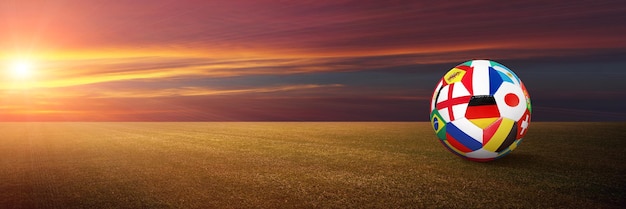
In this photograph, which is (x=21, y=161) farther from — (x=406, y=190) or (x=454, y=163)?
(x=454, y=163)

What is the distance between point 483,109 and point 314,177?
10.3 ft

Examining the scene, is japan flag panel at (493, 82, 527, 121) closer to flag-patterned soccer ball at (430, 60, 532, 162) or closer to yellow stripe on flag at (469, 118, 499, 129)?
flag-patterned soccer ball at (430, 60, 532, 162)

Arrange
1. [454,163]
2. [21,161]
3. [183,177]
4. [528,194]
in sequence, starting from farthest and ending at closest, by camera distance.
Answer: [21,161], [454,163], [183,177], [528,194]

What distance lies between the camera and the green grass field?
18.6ft

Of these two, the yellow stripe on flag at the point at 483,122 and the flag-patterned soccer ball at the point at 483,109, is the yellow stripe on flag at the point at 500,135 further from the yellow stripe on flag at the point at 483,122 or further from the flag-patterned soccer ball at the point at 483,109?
the yellow stripe on flag at the point at 483,122

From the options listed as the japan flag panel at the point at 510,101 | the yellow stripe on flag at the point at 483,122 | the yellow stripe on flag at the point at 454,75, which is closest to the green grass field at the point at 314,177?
the yellow stripe on flag at the point at 483,122

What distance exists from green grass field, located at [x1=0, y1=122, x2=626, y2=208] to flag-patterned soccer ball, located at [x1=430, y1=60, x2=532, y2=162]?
0.40 m

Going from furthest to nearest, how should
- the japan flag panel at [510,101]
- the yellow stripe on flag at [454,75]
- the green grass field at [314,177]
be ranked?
the yellow stripe on flag at [454,75]
the japan flag panel at [510,101]
the green grass field at [314,177]

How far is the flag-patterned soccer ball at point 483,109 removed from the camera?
7.64m

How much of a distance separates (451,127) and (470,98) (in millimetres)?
651

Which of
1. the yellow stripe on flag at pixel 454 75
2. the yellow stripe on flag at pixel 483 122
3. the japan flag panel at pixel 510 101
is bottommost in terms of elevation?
the yellow stripe on flag at pixel 483 122

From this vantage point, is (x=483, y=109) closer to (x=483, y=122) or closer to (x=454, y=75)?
(x=483, y=122)

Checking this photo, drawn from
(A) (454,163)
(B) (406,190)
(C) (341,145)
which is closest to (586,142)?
(A) (454,163)

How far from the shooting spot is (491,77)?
7.78 meters
